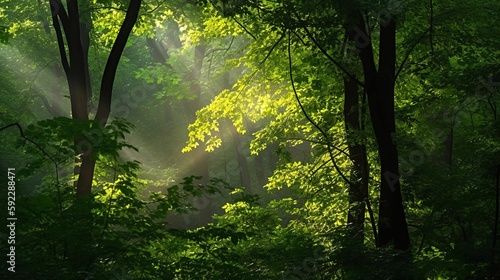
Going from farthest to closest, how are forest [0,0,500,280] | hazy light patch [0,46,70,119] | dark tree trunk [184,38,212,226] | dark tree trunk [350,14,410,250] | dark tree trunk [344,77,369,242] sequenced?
hazy light patch [0,46,70,119], dark tree trunk [184,38,212,226], dark tree trunk [344,77,369,242], dark tree trunk [350,14,410,250], forest [0,0,500,280]

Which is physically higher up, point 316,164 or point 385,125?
point 316,164

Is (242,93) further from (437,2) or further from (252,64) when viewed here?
(437,2)

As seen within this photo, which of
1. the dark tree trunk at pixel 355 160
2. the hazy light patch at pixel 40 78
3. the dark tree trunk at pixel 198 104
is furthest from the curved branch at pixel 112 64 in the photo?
the hazy light patch at pixel 40 78

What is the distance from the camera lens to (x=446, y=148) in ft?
54.7

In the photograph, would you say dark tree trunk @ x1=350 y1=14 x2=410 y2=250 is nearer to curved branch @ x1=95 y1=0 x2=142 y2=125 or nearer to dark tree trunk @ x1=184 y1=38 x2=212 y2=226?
curved branch @ x1=95 y1=0 x2=142 y2=125

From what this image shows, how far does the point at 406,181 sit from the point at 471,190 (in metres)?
1.40

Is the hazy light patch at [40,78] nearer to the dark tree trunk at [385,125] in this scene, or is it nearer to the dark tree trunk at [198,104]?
the dark tree trunk at [198,104]

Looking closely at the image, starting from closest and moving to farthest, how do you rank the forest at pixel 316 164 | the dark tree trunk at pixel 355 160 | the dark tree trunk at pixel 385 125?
the forest at pixel 316 164, the dark tree trunk at pixel 385 125, the dark tree trunk at pixel 355 160

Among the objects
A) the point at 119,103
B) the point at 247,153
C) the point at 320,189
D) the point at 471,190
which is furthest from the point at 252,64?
the point at 247,153

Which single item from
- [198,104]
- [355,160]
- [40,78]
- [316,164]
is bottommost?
[355,160]

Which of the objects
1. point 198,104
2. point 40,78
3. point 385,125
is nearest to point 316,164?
point 385,125

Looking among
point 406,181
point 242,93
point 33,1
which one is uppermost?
point 33,1

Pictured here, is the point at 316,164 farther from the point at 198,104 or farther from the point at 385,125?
the point at 198,104

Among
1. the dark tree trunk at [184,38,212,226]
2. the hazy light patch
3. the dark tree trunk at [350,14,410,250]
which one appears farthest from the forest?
the hazy light patch
